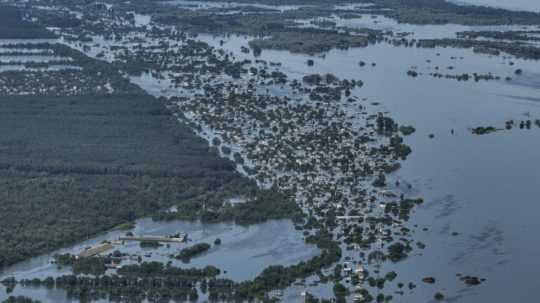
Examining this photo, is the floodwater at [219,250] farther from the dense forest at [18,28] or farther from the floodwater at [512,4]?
the floodwater at [512,4]

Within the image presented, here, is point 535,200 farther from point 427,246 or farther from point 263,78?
point 263,78

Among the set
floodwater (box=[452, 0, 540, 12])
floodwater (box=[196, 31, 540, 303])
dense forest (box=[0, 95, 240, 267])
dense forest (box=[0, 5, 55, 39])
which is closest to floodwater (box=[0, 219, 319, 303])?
dense forest (box=[0, 95, 240, 267])

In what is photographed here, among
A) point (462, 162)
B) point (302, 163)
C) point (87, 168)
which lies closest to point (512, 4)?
point (462, 162)

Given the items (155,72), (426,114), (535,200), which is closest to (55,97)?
(155,72)

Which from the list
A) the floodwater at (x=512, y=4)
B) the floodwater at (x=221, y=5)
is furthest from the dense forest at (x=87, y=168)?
the floodwater at (x=512, y=4)

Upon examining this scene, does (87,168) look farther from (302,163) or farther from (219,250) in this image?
(219,250)
